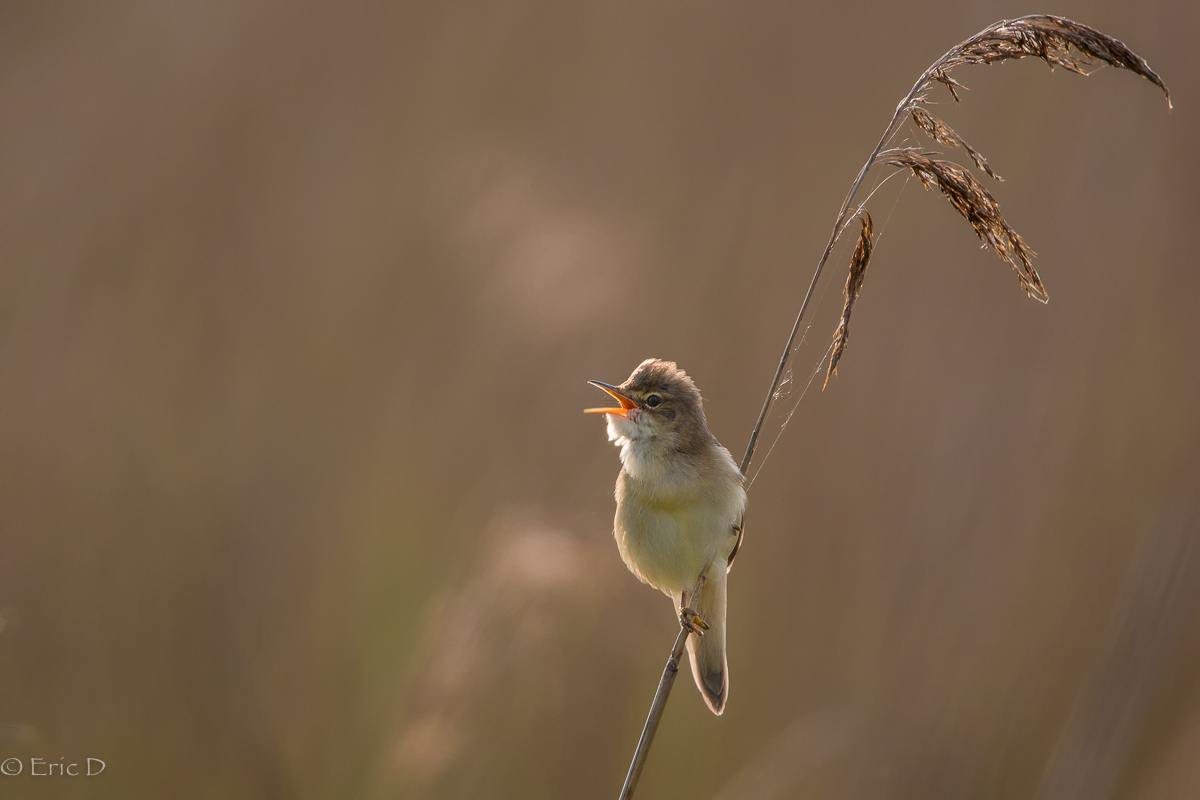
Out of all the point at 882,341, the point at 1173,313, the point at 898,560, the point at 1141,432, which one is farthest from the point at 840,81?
the point at 898,560

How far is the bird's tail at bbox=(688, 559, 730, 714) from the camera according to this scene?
8.48ft

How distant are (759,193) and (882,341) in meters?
0.92

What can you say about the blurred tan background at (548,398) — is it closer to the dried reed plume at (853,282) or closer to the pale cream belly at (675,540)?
the dried reed plume at (853,282)

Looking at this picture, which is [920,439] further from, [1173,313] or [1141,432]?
[1173,313]

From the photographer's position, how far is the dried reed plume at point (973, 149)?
1.73 metres

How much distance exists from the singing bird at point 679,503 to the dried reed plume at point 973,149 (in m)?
0.67

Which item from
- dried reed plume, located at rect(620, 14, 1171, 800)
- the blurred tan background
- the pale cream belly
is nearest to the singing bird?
the pale cream belly

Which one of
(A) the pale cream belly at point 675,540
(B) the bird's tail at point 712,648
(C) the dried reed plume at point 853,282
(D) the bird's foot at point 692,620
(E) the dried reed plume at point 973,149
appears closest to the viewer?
(E) the dried reed plume at point 973,149

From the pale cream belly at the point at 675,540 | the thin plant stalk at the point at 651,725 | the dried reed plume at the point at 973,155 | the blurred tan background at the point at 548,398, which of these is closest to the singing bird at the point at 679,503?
the pale cream belly at the point at 675,540

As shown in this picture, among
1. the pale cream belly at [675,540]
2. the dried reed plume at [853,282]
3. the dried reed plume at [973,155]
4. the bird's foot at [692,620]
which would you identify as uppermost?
the dried reed plume at [973,155]

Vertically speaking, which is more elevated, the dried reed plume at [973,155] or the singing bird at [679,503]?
the dried reed plume at [973,155]

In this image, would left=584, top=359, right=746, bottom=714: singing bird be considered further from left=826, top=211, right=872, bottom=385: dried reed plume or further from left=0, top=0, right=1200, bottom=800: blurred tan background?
left=826, top=211, right=872, bottom=385: dried reed plume

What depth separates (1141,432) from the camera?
3588 mm

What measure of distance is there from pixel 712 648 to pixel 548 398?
4.08 ft
